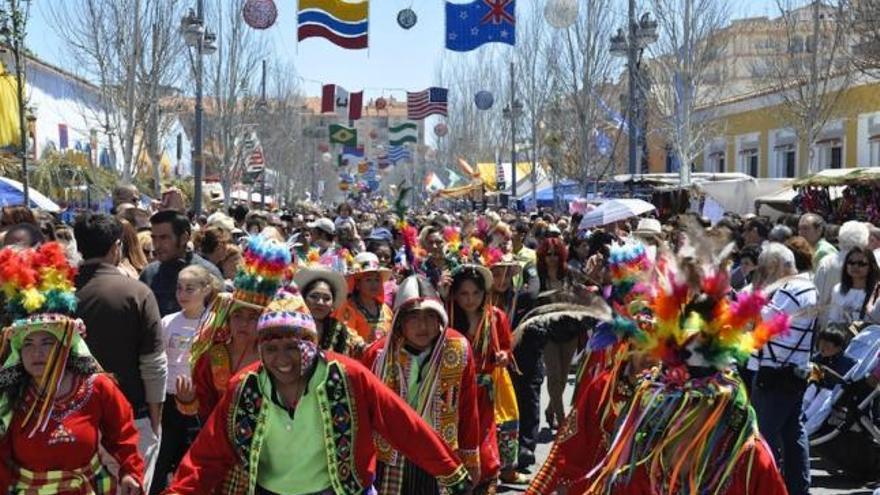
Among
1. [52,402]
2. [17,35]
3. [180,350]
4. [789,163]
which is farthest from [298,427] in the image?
[789,163]

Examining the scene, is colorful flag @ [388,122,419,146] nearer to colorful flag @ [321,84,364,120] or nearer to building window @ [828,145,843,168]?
colorful flag @ [321,84,364,120]

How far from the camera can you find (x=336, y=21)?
78.2 feet

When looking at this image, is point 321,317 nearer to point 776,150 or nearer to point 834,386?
point 834,386

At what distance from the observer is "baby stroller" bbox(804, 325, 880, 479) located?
8508 mm

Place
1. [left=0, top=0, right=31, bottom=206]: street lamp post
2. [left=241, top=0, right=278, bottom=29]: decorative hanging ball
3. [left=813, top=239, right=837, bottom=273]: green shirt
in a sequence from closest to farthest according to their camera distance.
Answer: [left=813, top=239, right=837, bottom=273]: green shirt → [left=0, top=0, right=31, bottom=206]: street lamp post → [left=241, top=0, right=278, bottom=29]: decorative hanging ball

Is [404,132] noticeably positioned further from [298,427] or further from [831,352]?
[298,427]

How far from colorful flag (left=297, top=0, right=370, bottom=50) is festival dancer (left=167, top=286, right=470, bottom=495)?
64.6ft

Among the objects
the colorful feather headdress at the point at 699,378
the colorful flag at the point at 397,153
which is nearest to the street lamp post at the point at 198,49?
the colorful feather headdress at the point at 699,378

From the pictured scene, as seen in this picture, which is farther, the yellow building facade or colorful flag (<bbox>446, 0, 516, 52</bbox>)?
the yellow building facade

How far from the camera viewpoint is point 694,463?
4137 mm

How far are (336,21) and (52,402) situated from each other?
1963cm

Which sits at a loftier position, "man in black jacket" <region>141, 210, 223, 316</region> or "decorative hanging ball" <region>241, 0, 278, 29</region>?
"decorative hanging ball" <region>241, 0, 278, 29</region>

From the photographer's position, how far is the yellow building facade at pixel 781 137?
1209 inches

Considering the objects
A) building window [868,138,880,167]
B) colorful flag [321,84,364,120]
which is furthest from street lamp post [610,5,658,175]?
colorful flag [321,84,364,120]
